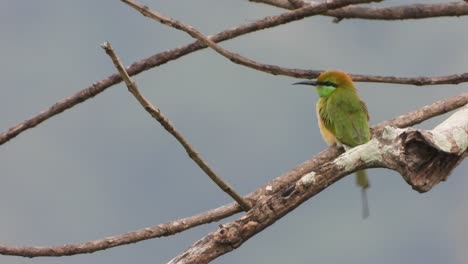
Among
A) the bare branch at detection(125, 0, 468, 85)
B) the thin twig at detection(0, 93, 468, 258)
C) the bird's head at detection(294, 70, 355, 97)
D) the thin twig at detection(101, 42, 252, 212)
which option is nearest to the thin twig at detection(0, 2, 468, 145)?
the bare branch at detection(125, 0, 468, 85)

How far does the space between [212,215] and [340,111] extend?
1.19 meters

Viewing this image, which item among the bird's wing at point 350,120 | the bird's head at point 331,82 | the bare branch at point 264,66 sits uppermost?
the bare branch at point 264,66

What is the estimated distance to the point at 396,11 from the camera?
3717 millimetres

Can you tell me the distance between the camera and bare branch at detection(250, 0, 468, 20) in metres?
3.64

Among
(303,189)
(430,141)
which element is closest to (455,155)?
(430,141)

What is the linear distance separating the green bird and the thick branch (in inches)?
56.4

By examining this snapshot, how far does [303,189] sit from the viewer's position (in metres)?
2.43

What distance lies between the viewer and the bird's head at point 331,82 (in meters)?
4.26

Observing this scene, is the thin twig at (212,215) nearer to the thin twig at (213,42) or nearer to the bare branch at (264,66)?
the bare branch at (264,66)

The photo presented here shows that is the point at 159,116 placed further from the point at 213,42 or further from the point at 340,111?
the point at 340,111

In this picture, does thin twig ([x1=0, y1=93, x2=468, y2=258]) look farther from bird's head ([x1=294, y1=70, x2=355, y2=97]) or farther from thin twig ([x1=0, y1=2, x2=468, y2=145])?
bird's head ([x1=294, y1=70, x2=355, y2=97])

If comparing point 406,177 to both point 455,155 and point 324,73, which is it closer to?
point 455,155

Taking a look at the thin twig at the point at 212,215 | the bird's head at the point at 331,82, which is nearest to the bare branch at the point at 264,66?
the thin twig at the point at 212,215

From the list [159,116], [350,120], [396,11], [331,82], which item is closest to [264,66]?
[396,11]
